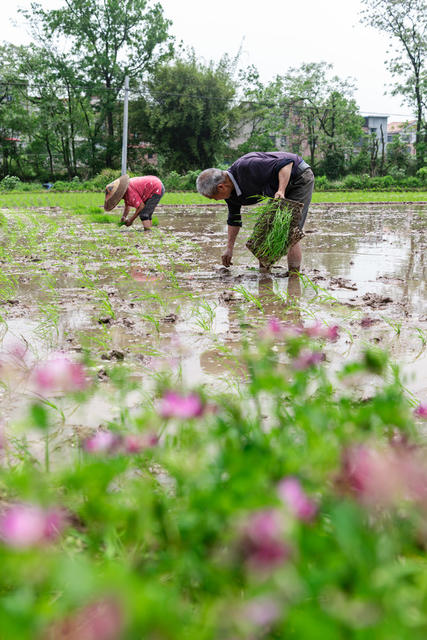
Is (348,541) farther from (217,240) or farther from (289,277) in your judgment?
(217,240)

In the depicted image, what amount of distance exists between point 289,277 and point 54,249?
3.52 meters

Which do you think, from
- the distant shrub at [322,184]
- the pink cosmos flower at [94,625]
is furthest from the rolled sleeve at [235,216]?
the distant shrub at [322,184]

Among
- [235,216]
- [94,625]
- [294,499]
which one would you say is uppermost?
[235,216]

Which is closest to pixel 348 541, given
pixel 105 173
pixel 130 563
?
pixel 130 563

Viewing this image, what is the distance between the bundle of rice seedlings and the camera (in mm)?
4895

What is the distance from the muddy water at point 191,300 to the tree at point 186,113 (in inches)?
1169

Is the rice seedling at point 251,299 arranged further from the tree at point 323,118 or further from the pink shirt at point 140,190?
the tree at point 323,118

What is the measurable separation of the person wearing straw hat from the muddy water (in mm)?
777

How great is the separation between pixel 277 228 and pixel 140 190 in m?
4.91

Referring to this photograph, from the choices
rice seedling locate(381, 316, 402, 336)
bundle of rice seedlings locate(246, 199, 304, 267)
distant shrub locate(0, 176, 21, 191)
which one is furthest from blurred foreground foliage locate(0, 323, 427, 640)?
distant shrub locate(0, 176, 21, 191)

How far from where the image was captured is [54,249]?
7.18m

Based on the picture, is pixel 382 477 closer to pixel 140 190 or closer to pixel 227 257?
pixel 227 257

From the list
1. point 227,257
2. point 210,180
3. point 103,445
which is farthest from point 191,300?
point 103,445

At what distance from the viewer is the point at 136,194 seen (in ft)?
29.5
